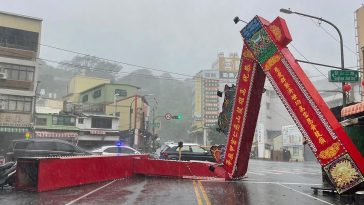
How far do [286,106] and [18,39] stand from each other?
37901 mm

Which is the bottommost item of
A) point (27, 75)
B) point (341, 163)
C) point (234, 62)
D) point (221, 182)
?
point (221, 182)

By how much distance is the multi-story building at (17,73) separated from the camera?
4072 centimetres

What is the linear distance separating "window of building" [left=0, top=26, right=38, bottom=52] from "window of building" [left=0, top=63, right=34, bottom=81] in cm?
217

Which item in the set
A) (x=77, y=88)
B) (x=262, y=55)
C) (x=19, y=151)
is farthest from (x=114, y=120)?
(x=262, y=55)

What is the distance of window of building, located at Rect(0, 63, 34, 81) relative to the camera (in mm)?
41625

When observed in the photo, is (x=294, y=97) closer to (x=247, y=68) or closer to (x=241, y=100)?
(x=247, y=68)

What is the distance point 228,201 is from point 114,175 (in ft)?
24.5

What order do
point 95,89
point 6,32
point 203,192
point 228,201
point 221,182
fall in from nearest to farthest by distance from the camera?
1. point 228,201
2. point 203,192
3. point 221,182
4. point 6,32
5. point 95,89

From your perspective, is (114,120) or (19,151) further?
(114,120)

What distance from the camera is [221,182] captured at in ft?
52.0

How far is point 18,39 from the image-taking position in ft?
141

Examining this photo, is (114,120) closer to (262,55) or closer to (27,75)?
(27,75)

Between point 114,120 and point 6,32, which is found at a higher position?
point 6,32

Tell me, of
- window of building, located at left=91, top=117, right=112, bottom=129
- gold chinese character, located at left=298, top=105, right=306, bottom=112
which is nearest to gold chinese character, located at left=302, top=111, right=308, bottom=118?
gold chinese character, located at left=298, top=105, right=306, bottom=112
